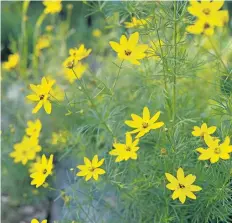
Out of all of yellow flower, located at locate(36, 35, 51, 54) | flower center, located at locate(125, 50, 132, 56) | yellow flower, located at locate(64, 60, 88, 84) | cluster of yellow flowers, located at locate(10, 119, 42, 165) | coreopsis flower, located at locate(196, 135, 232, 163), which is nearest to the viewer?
coreopsis flower, located at locate(196, 135, 232, 163)

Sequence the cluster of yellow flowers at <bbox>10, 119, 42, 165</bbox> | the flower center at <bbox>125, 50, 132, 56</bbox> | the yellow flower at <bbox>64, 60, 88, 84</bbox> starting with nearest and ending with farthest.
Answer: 1. the flower center at <bbox>125, 50, 132, 56</bbox>
2. the yellow flower at <bbox>64, 60, 88, 84</bbox>
3. the cluster of yellow flowers at <bbox>10, 119, 42, 165</bbox>

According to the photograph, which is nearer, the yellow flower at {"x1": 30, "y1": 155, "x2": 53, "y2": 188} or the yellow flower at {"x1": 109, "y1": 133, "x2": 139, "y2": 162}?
the yellow flower at {"x1": 109, "y1": 133, "x2": 139, "y2": 162}

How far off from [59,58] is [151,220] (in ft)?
3.94

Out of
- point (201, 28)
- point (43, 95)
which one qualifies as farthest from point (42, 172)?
point (201, 28)

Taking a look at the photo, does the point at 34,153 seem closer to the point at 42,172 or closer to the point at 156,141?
the point at 42,172

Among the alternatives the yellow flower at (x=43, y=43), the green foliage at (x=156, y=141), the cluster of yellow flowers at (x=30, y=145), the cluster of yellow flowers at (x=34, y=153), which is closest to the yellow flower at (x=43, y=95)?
the green foliage at (x=156, y=141)

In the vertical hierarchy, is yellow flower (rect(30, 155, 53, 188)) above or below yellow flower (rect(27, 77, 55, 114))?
below

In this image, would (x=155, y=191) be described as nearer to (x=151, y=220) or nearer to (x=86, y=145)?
(x=151, y=220)

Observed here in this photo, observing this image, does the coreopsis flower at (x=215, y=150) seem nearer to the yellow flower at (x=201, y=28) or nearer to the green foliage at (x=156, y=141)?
the green foliage at (x=156, y=141)

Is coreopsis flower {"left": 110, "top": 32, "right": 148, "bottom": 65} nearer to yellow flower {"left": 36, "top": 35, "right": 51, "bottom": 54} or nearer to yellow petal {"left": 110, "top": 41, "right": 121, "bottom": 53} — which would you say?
yellow petal {"left": 110, "top": 41, "right": 121, "bottom": 53}

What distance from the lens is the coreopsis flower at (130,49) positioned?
1.31m

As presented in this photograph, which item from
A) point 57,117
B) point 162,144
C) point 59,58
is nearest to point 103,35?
point 59,58

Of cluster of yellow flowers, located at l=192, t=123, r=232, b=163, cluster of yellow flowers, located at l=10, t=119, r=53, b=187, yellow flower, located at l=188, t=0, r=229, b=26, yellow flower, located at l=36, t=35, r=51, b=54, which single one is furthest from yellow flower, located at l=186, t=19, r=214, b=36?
yellow flower, located at l=36, t=35, r=51, b=54

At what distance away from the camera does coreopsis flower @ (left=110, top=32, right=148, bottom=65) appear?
51.7 inches
